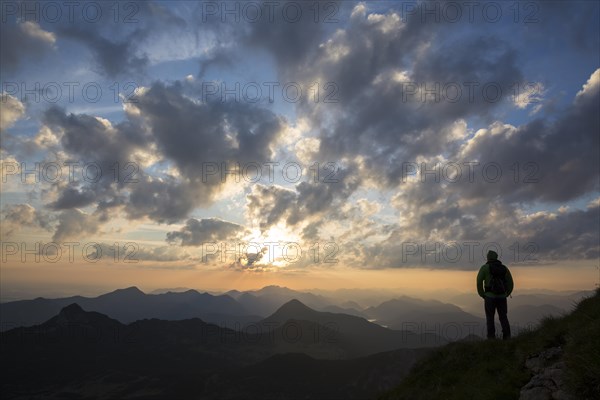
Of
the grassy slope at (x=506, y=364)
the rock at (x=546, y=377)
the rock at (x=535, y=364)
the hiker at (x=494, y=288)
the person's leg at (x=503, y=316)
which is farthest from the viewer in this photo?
the hiker at (x=494, y=288)

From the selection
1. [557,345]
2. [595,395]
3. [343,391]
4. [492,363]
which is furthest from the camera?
[343,391]

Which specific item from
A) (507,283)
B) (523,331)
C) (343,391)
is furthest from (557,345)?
(343,391)

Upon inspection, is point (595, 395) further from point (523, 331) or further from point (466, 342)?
point (466, 342)

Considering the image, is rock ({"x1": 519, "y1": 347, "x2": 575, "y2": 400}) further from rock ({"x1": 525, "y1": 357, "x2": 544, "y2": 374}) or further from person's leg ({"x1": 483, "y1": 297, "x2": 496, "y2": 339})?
person's leg ({"x1": 483, "y1": 297, "x2": 496, "y2": 339})

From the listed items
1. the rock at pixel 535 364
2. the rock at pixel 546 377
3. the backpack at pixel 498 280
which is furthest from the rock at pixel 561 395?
the backpack at pixel 498 280

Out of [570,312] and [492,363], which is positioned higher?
[570,312]

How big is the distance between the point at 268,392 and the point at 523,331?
20914 centimetres

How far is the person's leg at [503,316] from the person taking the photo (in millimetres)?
18578

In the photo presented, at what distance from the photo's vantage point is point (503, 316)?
19.0m

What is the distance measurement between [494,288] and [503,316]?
4.81ft

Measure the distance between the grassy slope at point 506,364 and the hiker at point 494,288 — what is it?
1914 millimetres

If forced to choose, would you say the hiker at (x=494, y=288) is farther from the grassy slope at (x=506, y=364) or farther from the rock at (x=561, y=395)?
the rock at (x=561, y=395)

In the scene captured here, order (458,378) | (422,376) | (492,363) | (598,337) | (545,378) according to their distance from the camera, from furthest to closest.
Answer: (422,376), (458,378), (492,363), (545,378), (598,337)

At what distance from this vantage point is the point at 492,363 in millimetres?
15305
